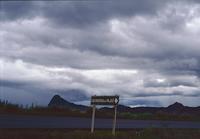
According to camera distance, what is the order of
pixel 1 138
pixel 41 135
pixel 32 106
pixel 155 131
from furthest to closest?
1. pixel 32 106
2. pixel 155 131
3. pixel 41 135
4. pixel 1 138

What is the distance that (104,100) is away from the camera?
22.8 meters

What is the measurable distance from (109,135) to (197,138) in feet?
20.9

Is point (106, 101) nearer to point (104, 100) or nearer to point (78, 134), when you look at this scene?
point (104, 100)

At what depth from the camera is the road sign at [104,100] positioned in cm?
2223

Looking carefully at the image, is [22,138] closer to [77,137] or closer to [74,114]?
[77,137]

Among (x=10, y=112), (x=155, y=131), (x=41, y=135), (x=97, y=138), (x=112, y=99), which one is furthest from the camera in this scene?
(x=10, y=112)

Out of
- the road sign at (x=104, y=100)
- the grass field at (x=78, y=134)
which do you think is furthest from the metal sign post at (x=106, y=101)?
the grass field at (x=78, y=134)

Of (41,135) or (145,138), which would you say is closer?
(41,135)

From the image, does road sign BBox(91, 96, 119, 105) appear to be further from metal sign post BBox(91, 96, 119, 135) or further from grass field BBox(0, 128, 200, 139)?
grass field BBox(0, 128, 200, 139)

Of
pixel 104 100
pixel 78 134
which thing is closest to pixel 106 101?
pixel 104 100

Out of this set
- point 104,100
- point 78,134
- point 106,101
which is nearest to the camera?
point 78,134

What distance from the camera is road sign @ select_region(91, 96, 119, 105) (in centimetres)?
2223

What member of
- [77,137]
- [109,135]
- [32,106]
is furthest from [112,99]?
[32,106]

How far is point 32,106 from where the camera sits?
45.8 m
